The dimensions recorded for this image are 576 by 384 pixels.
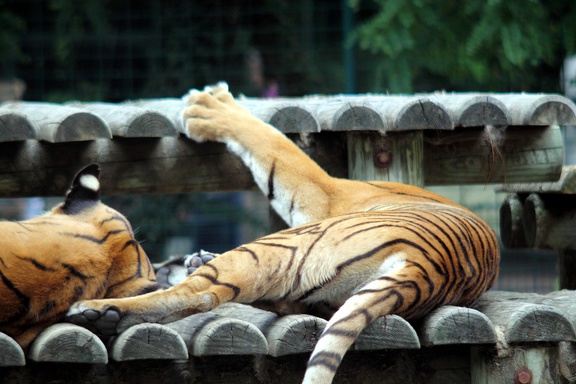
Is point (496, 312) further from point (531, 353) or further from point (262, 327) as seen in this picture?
point (262, 327)

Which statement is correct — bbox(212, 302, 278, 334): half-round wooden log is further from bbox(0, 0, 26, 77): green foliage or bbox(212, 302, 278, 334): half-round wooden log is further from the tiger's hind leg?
bbox(0, 0, 26, 77): green foliage

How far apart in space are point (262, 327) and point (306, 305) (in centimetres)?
16

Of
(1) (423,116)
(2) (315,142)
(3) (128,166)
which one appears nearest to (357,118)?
(1) (423,116)

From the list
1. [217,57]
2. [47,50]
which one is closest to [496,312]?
[217,57]

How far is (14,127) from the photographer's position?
2791 mm

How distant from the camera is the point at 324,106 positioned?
3193 millimetres

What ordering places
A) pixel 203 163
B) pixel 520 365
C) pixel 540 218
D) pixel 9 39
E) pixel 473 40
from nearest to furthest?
pixel 520 365
pixel 203 163
pixel 540 218
pixel 473 40
pixel 9 39

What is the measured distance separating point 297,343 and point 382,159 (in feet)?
4.04

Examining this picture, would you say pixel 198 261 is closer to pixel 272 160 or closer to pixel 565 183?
pixel 272 160

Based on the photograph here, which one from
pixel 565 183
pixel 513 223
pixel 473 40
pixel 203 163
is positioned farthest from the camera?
pixel 473 40

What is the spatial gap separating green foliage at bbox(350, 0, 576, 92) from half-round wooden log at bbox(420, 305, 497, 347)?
3453mm

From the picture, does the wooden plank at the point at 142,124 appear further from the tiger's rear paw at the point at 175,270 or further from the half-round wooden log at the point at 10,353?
the half-round wooden log at the point at 10,353

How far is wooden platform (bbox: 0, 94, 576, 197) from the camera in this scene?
2.96 metres

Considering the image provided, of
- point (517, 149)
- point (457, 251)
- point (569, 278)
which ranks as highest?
point (517, 149)
